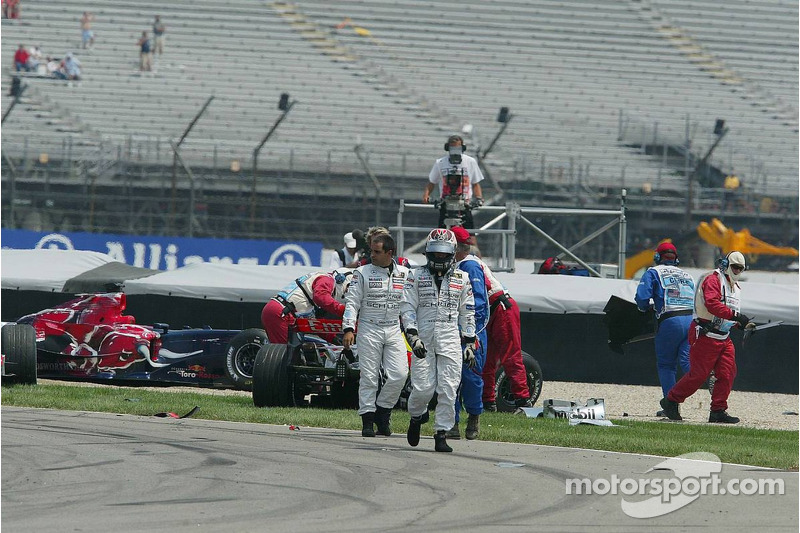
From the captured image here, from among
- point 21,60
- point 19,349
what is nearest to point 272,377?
point 19,349

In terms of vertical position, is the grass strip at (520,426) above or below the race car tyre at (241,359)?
below

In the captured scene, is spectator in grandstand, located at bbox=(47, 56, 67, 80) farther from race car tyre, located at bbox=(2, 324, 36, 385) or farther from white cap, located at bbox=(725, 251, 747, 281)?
white cap, located at bbox=(725, 251, 747, 281)

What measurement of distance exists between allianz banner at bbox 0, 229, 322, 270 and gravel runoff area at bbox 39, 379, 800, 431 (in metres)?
7.23

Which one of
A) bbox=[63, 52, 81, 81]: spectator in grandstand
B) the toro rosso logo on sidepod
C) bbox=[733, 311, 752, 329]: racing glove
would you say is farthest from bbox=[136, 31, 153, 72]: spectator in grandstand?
bbox=[733, 311, 752, 329]: racing glove

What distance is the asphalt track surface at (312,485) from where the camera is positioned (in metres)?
6.49

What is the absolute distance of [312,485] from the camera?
24.8 ft

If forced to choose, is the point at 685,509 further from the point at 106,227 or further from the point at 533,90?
the point at 533,90

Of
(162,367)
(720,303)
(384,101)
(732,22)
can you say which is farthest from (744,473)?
(732,22)

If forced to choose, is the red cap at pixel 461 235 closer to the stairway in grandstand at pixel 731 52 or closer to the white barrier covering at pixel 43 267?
the white barrier covering at pixel 43 267

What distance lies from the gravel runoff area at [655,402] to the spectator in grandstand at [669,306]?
54 cm

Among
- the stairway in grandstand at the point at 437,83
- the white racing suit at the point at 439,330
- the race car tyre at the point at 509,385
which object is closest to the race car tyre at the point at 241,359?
the race car tyre at the point at 509,385

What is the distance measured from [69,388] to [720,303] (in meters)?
6.22

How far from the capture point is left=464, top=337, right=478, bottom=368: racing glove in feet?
32.0

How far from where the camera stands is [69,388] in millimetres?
13633
